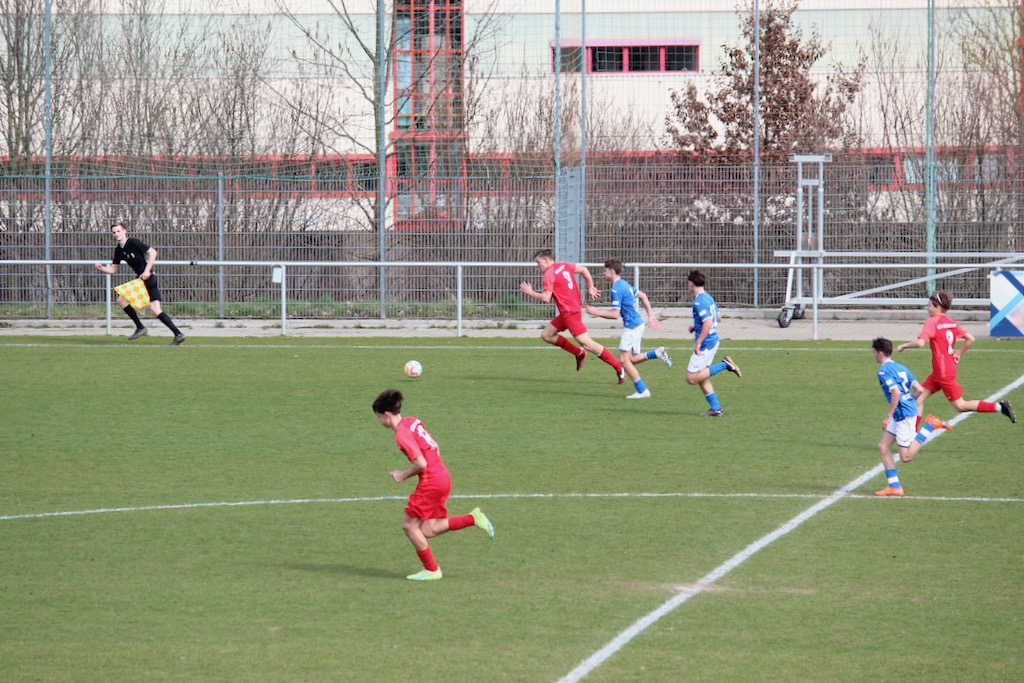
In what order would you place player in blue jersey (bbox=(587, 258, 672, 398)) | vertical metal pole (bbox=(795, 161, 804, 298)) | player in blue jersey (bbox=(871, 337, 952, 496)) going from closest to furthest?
player in blue jersey (bbox=(871, 337, 952, 496)) → player in blue jersey (bbox=(587, 258, 672, 398)) → vertical metal pole (bbox=(795, 161, 804, 298))

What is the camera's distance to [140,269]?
2045cm

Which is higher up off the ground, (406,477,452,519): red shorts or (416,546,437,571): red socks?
(406,477,452,519): red shorts

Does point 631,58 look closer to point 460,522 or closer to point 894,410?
point 894,410

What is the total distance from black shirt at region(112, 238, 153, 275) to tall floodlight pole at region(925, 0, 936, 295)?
1339 centimetres

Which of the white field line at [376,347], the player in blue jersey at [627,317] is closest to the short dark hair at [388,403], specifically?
the player in blue jersey at [627,317]

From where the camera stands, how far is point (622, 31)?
92.2ft

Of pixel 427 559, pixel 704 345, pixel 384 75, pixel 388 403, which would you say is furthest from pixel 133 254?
pixel 427 559

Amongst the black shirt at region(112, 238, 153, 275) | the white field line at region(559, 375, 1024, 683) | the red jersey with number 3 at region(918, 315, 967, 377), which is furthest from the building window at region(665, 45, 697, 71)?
the white field line at region(559, 375, 1024, 683)

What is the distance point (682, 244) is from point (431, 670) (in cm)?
1927

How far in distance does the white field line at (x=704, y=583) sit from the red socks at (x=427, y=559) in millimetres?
1374

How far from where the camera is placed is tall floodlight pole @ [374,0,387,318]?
78.3 feet

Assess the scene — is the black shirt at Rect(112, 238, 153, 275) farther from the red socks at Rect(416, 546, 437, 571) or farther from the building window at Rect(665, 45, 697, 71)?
the red socks at Rect(416, 546, 437, 571)

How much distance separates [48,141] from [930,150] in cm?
1675

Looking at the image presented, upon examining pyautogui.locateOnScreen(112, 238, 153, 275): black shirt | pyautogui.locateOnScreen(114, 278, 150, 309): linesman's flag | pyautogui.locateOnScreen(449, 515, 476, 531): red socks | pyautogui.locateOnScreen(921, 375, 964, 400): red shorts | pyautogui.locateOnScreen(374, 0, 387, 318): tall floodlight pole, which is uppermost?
pyautogui.locateOnScreen(374, 0, 387, 318): tall floodlight pole
